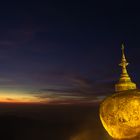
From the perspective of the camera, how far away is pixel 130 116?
32.1 ft

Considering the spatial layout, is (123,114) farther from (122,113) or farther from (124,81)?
(124,81)

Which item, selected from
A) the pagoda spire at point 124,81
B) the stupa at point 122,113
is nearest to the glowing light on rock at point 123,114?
the stupa at point 122,113

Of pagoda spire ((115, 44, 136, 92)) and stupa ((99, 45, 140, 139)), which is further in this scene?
pagoda spire ((115, 44, 136, 92))

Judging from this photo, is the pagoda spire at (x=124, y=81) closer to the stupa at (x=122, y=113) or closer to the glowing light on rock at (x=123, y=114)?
the stupa at (x=122, y=113)

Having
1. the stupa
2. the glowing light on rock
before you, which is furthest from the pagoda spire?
the glowing light on rock

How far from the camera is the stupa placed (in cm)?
980

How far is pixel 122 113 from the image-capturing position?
9867 mm

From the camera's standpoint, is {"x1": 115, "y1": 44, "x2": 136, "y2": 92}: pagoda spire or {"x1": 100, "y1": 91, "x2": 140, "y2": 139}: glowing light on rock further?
{"x1": 115, "y1": 44, "x2": 136, "y2": 92}: pagoda spire

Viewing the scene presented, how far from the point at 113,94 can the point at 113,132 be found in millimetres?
1052

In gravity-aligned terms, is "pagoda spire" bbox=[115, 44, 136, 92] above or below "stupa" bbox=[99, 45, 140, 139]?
above

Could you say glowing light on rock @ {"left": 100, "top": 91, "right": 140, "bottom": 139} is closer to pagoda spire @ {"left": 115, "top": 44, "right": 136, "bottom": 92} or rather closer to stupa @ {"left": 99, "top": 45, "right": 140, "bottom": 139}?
stupa @ {"left": 99, "top": 45, "right": 140, "bottom": 139}

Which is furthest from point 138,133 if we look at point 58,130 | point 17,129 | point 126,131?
point 17,129

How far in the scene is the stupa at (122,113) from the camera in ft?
32.2

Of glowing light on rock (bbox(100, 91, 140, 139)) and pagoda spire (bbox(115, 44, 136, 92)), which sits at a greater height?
pagoda spire (bbox(115, 44, 136, 92))
